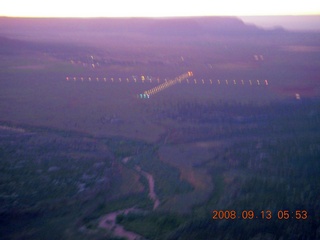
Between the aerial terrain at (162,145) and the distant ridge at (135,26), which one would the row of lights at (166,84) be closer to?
the aerial terrain at (162,145)

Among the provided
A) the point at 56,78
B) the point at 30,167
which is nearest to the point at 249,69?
the point at 56,78
